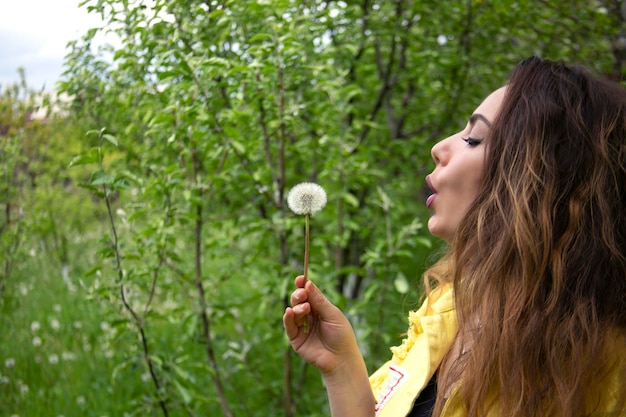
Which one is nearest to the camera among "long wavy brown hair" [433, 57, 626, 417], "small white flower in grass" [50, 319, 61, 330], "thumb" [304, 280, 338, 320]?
"long wavy brown hair" [433, 57, 626, 417]

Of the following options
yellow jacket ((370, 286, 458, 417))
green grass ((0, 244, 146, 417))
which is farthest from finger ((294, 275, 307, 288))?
green grass ((0, 244, 146, 417))

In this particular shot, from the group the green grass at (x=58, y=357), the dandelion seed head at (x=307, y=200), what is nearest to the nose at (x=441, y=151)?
the dandelion seed head at (x=307, y=200)

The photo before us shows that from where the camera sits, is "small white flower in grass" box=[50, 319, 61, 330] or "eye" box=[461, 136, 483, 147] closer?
"eye" box=[461, 136, 483, 147]

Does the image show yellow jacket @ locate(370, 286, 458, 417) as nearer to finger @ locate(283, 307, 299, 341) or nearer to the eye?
finger @ locate(283, 307, 299, 341)

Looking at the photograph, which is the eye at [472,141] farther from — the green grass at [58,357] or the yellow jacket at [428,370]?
the green grass at [58,357]

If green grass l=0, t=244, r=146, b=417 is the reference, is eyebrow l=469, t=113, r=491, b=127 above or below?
above

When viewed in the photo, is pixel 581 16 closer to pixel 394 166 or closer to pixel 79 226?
pixel 394 166

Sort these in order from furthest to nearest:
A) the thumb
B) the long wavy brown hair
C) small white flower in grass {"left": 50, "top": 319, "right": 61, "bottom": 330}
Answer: small white flower in grass {"left": 50, "top": 319, "right": 61, "bottom": 330}, the thumb, the long wavy brown hair

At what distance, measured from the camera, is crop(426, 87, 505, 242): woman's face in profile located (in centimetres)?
138

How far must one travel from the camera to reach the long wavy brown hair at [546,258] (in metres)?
1.22

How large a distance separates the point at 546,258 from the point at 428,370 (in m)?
0.34

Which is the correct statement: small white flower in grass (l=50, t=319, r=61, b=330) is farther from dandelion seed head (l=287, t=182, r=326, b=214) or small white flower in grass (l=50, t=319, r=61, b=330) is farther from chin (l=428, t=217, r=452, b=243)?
chin (l=428, t=217, r=452, b=243)

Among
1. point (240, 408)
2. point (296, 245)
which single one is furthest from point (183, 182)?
point (240, 408)

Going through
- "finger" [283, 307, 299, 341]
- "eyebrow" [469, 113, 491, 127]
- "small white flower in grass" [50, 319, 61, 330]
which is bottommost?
"small white flower in grass" [50, 319, 61, 330]
